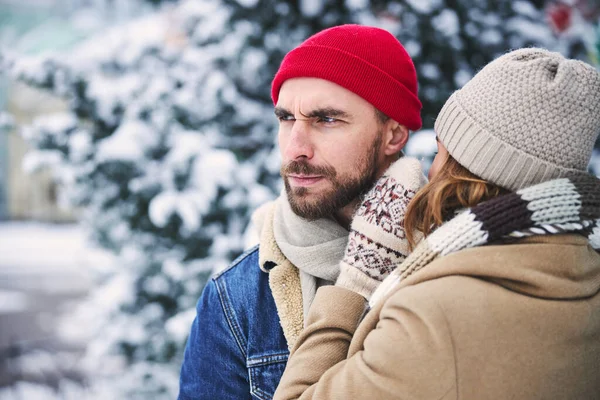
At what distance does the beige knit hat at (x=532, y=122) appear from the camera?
4.45 feet

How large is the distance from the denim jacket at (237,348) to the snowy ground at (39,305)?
261 cm

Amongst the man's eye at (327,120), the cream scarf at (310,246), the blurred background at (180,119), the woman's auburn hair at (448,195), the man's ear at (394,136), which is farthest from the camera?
the blurred background at (180,119)

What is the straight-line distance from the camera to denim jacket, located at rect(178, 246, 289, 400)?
6.03 ft

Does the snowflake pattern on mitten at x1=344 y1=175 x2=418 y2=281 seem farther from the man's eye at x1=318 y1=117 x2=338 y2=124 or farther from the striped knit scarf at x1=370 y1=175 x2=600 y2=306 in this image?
the man's eye at x1=318 y1=117 x2=338 y2=124

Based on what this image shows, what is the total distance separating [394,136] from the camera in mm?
2104

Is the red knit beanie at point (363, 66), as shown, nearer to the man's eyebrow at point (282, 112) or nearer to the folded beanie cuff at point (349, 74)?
the folded beanie cuff at point (349, 74)

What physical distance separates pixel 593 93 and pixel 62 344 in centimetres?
734

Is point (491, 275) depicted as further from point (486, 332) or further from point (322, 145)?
point (322, 145)

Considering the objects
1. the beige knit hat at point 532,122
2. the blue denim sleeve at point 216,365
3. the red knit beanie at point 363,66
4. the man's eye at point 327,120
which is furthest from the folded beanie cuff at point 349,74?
the blue denim sleeve at point 216,365

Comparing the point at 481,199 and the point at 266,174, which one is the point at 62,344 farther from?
the point at 481,199

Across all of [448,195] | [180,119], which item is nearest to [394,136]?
[448,195]

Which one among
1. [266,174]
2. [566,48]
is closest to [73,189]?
[266,174]

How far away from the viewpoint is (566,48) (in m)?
4.02

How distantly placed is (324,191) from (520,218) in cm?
77
